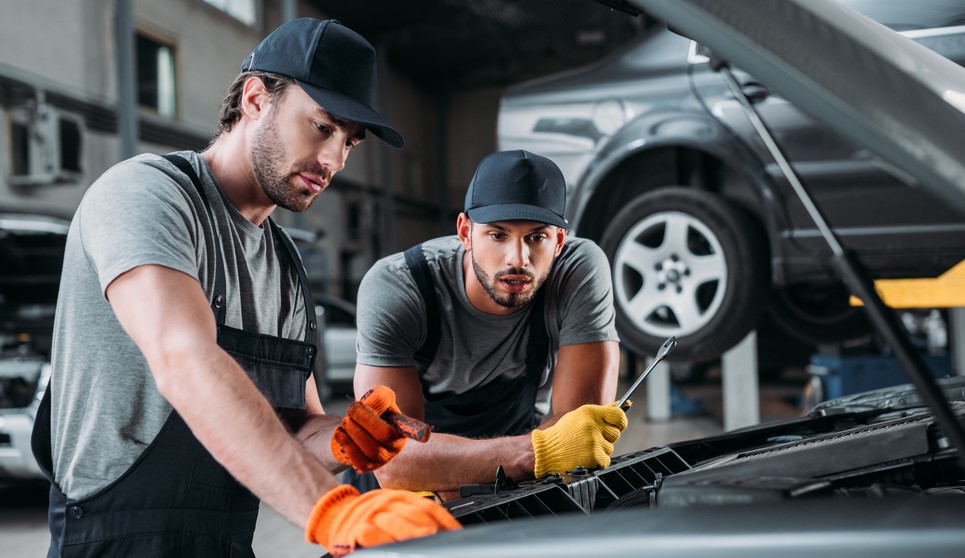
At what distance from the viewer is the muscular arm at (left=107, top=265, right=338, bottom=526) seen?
0.81m

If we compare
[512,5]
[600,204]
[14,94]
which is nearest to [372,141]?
[512,5]

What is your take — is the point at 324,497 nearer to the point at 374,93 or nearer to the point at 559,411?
the point at 374,93

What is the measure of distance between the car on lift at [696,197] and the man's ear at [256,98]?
1.60 meters

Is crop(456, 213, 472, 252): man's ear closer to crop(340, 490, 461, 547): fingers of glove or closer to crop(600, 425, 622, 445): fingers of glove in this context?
crop(600, 425, 622, 445): fingers of glove

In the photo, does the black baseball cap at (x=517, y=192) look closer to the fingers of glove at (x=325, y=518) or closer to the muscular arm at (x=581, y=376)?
the muscular arm at (x=581, y=376)

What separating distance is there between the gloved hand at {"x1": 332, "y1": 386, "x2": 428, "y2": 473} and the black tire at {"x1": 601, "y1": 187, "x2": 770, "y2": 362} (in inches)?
69.7

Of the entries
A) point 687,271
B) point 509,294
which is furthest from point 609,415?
point 687,271

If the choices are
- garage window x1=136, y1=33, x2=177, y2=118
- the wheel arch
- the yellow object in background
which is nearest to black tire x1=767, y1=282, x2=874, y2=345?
the yellow object in background

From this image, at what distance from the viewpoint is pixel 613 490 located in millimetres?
1195

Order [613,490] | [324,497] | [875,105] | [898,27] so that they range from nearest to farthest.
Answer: [875,105], [324,497], [613,490], [898,27]

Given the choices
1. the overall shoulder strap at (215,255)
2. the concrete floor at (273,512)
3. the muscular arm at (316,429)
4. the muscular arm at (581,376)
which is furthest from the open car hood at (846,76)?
the concrete floor at (273,512)

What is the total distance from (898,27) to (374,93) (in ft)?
4.99

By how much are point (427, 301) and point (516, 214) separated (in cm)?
28

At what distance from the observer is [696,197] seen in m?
2.80
